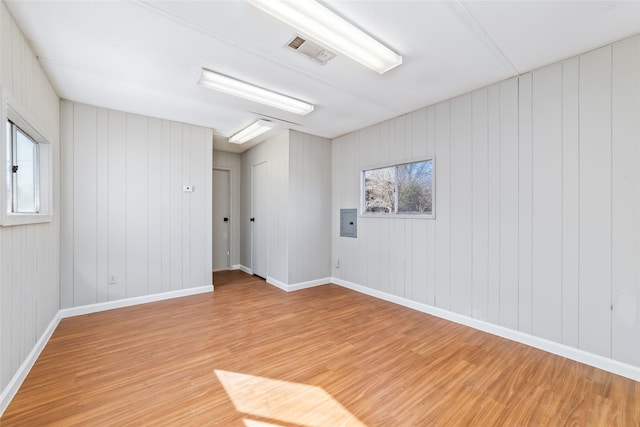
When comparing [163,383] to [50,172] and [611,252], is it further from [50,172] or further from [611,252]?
[611,252]

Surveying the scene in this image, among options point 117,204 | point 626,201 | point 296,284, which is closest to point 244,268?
point 296,284

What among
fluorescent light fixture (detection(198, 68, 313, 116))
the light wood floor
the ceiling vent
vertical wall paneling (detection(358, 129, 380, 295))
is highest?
the ceiling vent

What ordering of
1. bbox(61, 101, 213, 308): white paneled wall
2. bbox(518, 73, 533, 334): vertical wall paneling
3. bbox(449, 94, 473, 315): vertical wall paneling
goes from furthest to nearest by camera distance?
bbox(61, 101, 213, 308): white paneled wall
bbox(449, 94, 473, 315): vertical wall paneling
bbox(518, 73, 533, 334): vertical wall paneling

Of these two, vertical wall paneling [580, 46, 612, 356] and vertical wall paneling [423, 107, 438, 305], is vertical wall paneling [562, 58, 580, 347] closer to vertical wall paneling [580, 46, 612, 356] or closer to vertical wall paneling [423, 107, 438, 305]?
vertical wall paneling [580, 46, 612, 356]

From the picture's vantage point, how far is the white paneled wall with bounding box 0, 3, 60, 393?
1735 mm

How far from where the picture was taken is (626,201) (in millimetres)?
2061

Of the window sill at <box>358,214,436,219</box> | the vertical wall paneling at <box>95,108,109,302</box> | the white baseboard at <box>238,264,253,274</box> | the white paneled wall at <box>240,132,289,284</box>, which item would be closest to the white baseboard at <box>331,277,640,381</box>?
the window sill at <box>358,214,436,219</box>

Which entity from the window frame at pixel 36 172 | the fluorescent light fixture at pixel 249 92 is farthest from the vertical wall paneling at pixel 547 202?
the window frame at pixel 36 172

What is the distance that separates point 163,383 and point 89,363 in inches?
31.8

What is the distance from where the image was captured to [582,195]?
2264mm

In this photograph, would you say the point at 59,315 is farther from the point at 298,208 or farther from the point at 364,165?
the point at 364,165

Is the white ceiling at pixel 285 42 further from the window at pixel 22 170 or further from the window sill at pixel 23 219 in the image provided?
the window sill at pixel 23 219

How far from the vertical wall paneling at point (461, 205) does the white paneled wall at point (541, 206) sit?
11mm

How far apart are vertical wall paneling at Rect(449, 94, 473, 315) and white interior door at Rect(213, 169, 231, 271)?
15.0ft
